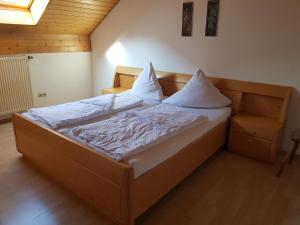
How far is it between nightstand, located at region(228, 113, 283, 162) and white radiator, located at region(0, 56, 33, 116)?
3.13 meters

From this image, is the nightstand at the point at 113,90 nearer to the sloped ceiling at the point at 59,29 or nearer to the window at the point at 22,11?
the sloped ceiling at the point at 59,29

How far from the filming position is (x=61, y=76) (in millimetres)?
4375

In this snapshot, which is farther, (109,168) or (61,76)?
(61,76)

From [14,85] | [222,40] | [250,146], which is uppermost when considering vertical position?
[222,40]

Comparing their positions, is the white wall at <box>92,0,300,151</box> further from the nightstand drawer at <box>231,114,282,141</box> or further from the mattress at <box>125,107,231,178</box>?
the mattress at <box>125,107,231,178</box>

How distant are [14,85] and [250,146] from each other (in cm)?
342

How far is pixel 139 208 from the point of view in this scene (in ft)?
5.67

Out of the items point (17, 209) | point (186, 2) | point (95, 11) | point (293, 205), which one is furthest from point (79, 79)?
point (293, 205)

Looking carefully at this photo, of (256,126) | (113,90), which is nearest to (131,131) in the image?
(256,126)

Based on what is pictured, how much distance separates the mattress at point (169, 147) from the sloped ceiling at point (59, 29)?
8.26ft

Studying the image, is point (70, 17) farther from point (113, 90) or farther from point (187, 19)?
point (187, 19)

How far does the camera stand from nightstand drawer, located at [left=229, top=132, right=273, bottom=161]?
2.67 m

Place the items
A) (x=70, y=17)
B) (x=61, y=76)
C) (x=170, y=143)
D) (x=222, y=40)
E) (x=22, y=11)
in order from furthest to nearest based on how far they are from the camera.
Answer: (x=61, y=76) < (x=70, y=17) < (x=22, y=11) < (x=222, y=40) < (x=170, y=143)

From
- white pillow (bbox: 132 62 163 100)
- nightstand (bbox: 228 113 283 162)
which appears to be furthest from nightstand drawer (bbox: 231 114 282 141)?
white pillow (bbox: 132 62 163 100)
